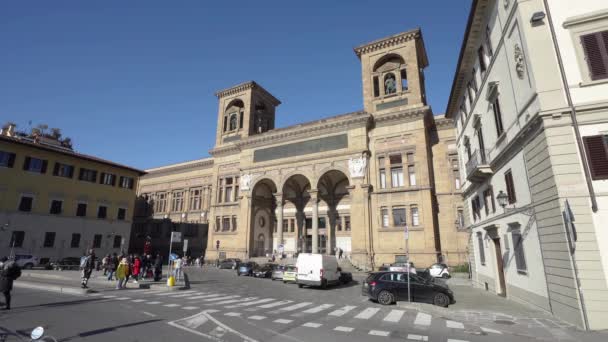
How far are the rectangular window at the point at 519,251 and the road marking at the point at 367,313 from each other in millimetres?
6487

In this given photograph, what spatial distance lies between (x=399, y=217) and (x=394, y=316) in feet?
76.6

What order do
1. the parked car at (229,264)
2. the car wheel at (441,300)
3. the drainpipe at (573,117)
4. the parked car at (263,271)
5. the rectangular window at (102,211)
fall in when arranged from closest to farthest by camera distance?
the drainpipe at (573,117), the car wheel at (441,300), the parked car at (263,271), the parked car at (229,264), the rectangular window at (102,211)

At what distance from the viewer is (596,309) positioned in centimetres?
866

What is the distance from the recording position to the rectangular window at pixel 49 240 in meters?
33.1

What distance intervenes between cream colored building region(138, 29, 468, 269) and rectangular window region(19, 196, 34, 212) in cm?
2066

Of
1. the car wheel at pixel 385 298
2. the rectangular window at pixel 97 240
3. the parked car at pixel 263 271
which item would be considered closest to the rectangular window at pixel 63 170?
the rectangular window at pixel 97 240

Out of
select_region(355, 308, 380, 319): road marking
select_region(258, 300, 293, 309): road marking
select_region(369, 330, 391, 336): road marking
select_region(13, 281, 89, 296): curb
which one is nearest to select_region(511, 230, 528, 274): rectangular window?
select_region(355, 308, 380, 319): road marking

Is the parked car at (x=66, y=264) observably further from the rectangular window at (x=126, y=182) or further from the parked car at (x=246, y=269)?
the parked car at (x=246, y=269)

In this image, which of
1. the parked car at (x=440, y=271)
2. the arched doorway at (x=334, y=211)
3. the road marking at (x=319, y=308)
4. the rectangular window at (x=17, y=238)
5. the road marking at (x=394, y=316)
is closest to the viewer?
the road marking at (x=394, y=316)

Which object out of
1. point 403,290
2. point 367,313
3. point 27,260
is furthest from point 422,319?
point 27,260

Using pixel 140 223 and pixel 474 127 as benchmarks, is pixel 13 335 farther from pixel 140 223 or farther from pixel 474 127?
pixel 140 223

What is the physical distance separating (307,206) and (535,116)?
1355 inches

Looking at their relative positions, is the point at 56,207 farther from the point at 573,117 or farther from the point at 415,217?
the point at 573,117

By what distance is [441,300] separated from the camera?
13.5 meters
